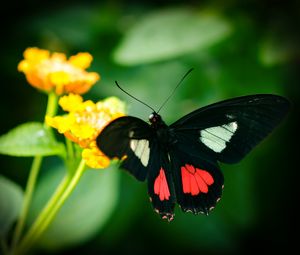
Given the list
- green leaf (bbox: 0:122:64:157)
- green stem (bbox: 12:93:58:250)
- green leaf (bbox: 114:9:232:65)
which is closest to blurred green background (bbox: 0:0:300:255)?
green leaf (bbox: 114:9:232:65)

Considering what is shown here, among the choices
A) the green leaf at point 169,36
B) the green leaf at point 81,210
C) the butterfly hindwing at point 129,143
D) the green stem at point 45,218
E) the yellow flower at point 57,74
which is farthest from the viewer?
the green leaf at point 169,36

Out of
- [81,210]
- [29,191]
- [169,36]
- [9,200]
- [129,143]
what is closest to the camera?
[129,143]

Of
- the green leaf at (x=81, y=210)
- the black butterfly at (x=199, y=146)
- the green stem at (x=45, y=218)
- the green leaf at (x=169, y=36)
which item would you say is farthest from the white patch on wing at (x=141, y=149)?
the green leaf at (x=169, y=36)

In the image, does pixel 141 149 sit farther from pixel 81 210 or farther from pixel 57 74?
pixel 81 210

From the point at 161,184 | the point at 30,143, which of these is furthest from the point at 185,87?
the point at 30,143

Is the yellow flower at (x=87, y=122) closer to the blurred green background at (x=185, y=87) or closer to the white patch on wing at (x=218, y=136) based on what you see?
the white patch on wing at (x=218, y=136)

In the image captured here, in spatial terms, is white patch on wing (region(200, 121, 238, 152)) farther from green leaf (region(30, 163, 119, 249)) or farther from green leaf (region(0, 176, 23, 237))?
green leaf (region(0, 176, 23, 237))

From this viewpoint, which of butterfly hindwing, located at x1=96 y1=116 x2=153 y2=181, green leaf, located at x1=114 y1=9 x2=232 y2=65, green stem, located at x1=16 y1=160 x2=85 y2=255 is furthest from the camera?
green leaf, located at x1=114 y1=9 x2=232 y2=65
